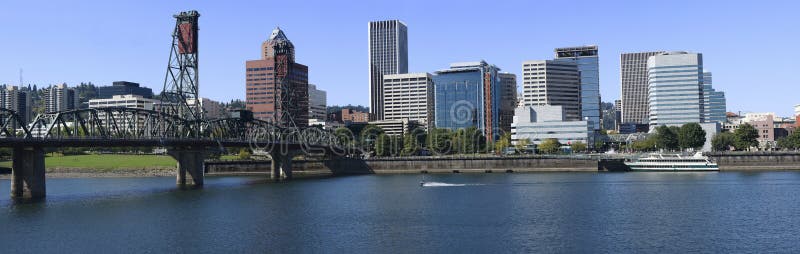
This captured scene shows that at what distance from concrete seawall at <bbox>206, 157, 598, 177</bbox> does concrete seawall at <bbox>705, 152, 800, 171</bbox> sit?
30424 millimetres

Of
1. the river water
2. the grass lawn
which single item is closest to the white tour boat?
the river water

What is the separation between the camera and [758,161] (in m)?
166

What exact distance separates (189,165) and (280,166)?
37.1 meters

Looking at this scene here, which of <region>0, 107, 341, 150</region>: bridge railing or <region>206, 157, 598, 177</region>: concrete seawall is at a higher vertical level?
<region>0, 107, 341, 150</region>: bridge railing

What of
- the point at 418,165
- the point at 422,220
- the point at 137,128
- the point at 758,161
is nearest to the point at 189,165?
→ the point at 137,128

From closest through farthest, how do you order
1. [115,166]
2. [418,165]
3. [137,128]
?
[137,128], [418,165], [115,166]

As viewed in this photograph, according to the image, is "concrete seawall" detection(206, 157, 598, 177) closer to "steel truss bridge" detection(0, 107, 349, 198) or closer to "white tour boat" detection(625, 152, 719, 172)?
"steel truss bridge" detection(0, 107, 349, 198)

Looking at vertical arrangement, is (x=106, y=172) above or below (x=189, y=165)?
below

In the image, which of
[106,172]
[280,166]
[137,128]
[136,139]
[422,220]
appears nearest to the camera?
[422,220]

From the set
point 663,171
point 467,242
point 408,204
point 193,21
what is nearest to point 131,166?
point 193,21

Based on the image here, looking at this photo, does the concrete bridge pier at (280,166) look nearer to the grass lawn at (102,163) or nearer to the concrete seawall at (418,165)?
the concrete seawall at (418,165)

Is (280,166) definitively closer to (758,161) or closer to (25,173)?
(25,173)

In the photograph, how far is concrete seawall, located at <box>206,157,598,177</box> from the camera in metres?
174

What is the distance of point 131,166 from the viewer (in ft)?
620
